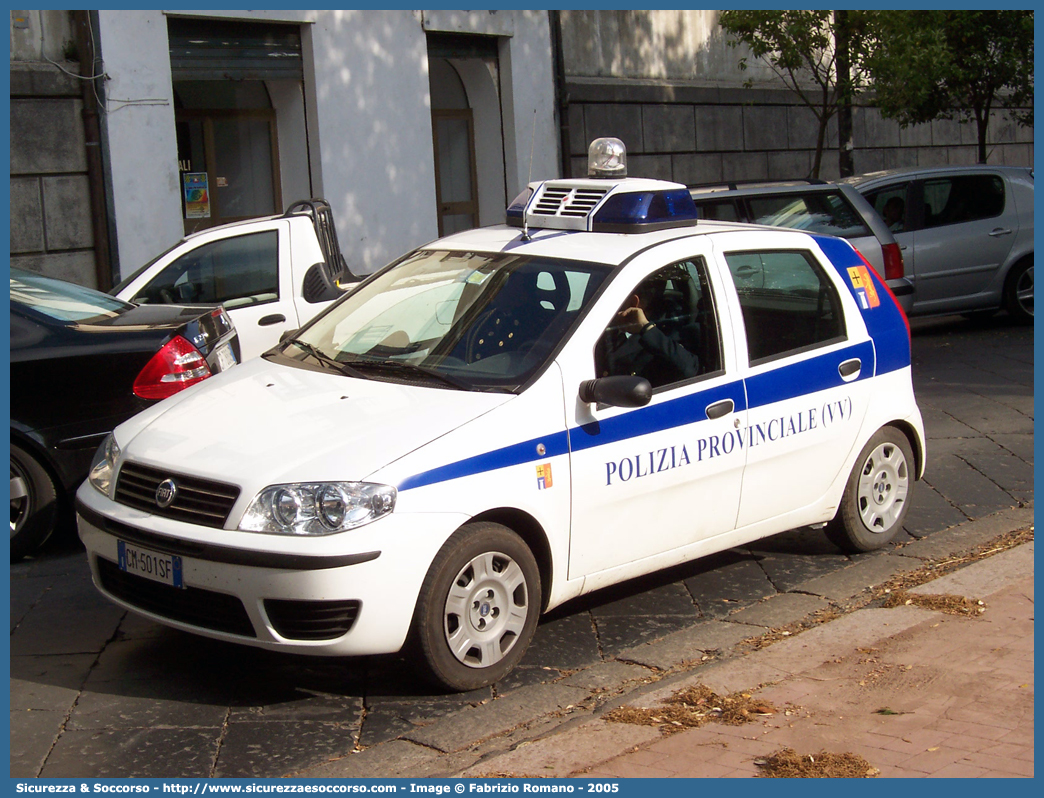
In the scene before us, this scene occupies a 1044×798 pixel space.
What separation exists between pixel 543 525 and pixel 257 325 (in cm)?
418

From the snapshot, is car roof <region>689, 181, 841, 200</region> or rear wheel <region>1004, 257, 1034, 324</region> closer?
car roof <region>689, 181, 841, 200</region>

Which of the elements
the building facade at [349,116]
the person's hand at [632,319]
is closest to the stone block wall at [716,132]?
the building facade at [349,116]

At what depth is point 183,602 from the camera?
4.36 meters

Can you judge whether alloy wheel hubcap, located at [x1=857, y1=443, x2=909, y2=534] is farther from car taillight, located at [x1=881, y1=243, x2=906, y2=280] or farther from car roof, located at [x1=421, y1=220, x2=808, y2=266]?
car taillight, located at [x1=881, y1=243, x2=906, y2=280]

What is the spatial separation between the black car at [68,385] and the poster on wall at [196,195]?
7995mm

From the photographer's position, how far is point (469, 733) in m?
4.12

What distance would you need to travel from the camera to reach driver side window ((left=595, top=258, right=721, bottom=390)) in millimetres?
4914

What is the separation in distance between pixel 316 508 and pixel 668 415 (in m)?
1.54

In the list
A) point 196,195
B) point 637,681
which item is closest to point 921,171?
point 196,195

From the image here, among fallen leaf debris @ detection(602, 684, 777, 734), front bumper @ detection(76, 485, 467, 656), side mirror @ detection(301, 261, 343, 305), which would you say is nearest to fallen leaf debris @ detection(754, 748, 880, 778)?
fallen leaf debris @ detection(602, 684, 777, 734)

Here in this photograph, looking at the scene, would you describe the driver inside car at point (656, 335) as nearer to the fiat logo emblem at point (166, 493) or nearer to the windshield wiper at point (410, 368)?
the windshield wiper at point (410, 368)

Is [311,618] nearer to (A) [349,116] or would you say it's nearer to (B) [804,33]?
(A) [349,116]

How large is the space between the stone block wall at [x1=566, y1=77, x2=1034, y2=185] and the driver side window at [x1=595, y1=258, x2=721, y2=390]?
12807 mm

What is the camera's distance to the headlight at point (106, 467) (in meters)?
4.70
